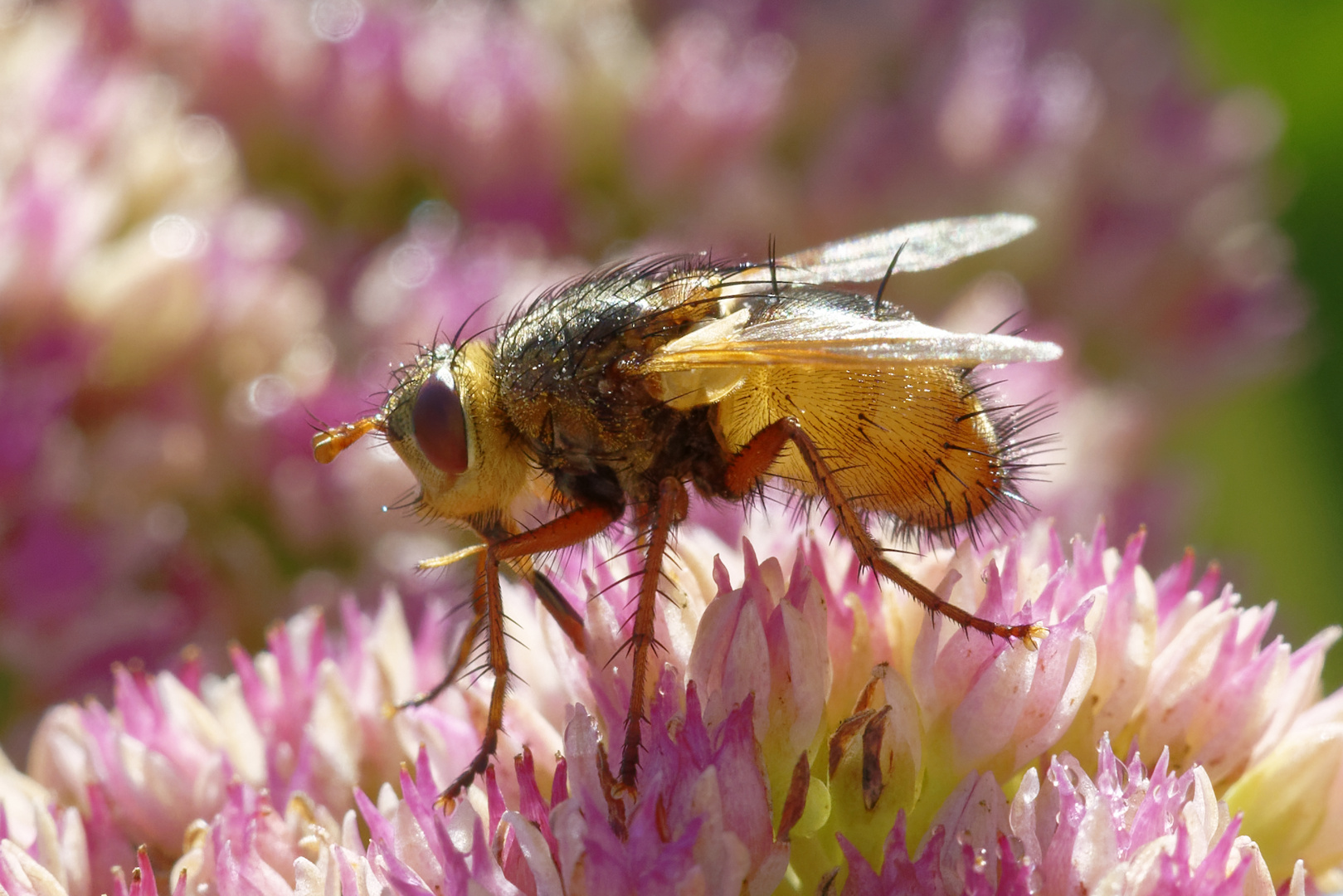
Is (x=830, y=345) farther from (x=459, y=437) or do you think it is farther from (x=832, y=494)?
(x=459, y=437)

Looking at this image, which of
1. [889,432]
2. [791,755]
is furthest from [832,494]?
[791,755]

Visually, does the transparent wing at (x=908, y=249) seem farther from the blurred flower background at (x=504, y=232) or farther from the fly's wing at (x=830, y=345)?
the blurred flower background at (x=504, y=232)

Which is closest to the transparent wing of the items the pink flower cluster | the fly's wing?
the fly's wing

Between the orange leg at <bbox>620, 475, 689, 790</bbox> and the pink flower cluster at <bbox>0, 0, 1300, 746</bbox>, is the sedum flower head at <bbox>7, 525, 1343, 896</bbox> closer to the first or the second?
the orange leg at <bbox>620, 475, 689, 790</bbox>

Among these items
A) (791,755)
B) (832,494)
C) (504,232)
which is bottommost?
(791,755)

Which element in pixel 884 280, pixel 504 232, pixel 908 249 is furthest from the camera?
pixel 504 232

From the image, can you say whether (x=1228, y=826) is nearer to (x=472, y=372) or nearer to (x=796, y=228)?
(x=472, y=372)

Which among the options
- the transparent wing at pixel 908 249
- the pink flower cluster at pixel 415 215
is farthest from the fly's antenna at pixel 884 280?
the pink flower cluster at pixel 415 215
